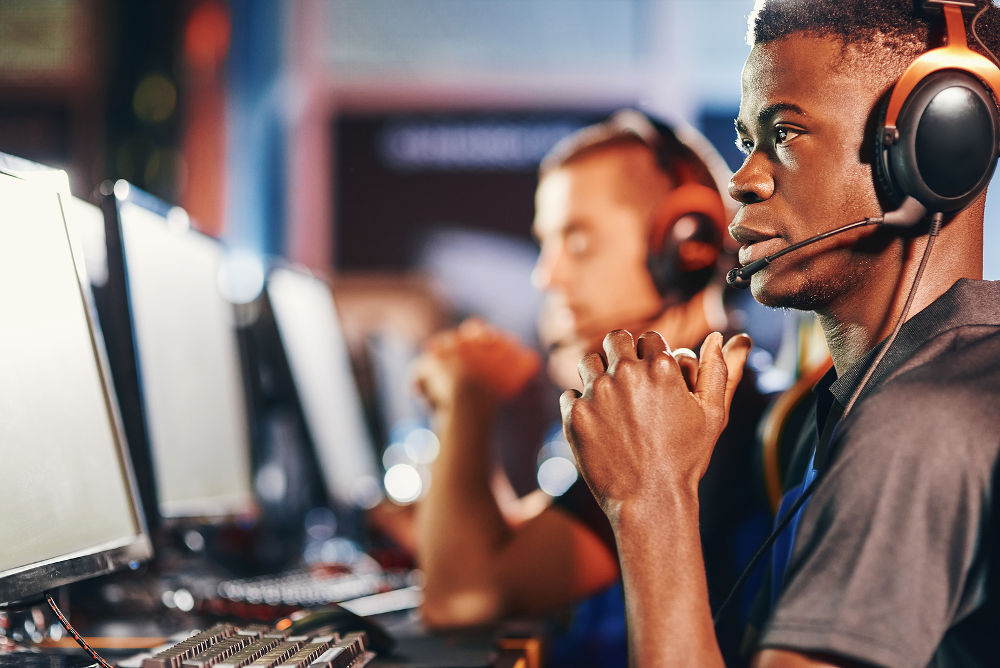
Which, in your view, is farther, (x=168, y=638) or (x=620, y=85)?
(x=620, y=85)

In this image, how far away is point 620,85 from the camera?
3727mm

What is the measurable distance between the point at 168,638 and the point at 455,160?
302 centimetres

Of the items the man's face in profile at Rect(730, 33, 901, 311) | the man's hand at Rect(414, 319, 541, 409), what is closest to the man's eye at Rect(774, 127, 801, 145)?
the man's face in profile at Rect(730, 33, 901, 311)

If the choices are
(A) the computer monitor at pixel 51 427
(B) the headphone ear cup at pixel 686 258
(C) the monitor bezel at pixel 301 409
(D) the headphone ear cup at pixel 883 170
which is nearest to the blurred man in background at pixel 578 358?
(B) the headphone ear cup at pixel 686 258

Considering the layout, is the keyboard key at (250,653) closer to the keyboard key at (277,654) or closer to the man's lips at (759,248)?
the keyboard key at (277,654)

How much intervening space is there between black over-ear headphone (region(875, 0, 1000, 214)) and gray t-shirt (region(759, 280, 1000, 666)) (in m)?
0.16

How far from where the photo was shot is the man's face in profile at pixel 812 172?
28.0 inches

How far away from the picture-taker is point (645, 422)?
2.22 feet

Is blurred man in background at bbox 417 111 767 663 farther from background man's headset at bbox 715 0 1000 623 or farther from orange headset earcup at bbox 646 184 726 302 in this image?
background man's headset at bbox 715 0 1000 623

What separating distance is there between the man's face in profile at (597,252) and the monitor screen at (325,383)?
0.56 m

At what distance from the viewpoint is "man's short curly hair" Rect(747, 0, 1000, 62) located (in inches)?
28.1

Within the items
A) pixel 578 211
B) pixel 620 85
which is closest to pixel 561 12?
pixel 620 85

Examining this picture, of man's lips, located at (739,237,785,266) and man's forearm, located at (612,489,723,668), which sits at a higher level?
man's lips, located at (739,237,785,266)

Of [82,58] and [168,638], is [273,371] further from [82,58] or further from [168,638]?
[82,58]
